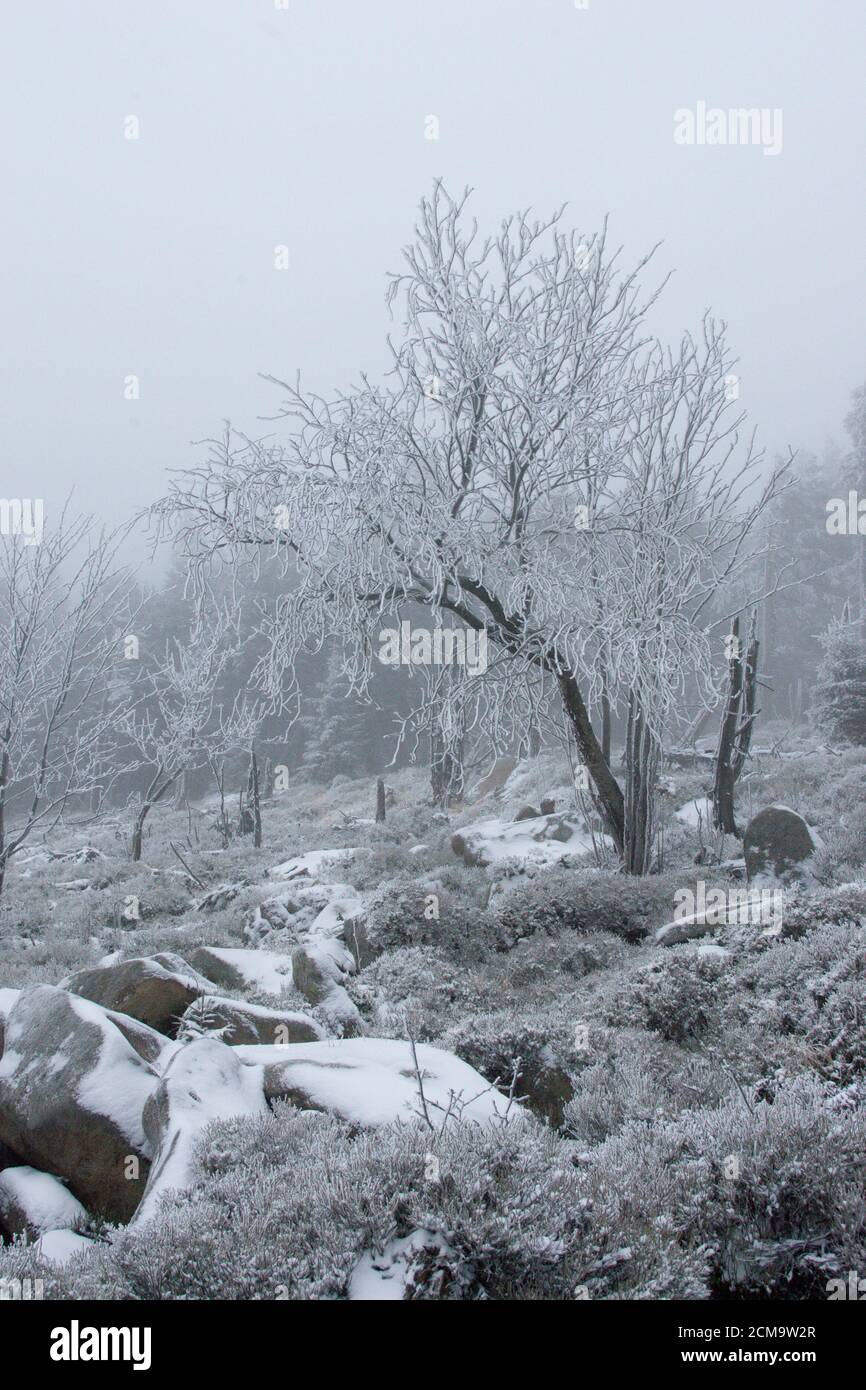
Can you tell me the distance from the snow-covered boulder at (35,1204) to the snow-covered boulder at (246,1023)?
56.2 inches

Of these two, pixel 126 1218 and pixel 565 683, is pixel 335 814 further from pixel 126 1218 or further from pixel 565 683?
pixel 126 1218

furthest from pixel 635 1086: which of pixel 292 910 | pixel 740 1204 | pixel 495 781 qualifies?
pixel 495 781

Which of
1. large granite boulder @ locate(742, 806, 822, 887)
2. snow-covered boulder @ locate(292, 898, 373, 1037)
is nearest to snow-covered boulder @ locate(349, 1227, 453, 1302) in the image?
snow-covered boulder @ locate(292, 898, 373, 1037)

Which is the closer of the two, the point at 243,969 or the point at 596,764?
the point at 243,969

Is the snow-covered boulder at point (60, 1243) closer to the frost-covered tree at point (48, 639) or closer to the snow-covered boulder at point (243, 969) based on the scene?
the snow-covered boulder at point (243, 969)

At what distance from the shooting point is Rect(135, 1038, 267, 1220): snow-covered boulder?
3.67m

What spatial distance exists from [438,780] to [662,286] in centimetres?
1400

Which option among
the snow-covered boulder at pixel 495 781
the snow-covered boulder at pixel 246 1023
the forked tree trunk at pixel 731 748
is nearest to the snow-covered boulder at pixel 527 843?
the forked tree trunk at pixel 731 748

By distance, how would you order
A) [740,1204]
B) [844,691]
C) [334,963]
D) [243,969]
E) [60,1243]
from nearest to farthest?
[740,1204]
[60,1243]
[334,963]
[243,969]
[844,691]

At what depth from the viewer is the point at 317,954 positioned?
7.39 metres

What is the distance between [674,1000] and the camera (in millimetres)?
5684

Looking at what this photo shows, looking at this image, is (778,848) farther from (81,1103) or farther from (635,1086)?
(81,1103)

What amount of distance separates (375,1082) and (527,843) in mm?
8424

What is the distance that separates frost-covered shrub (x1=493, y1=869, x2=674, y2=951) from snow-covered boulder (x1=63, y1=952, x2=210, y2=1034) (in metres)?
3.47
